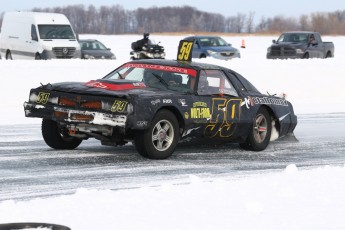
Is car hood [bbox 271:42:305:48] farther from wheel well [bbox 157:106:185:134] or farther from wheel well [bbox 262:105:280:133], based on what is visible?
wheel well [bbox 157:106:185:134]

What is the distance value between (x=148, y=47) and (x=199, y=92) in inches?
961

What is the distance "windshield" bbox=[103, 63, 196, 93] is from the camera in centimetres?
1086

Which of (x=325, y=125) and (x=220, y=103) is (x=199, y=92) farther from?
(x=325, y=125)

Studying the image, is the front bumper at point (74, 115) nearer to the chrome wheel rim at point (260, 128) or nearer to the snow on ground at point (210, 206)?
the snow on ground at point (210, 206)

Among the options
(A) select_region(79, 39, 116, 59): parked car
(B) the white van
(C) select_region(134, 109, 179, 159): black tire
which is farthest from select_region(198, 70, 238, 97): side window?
(A) select_region(79, 39, 116, 59): parked car

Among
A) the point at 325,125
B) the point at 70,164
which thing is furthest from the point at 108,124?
the point at 325,125

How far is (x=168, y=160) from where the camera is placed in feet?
33.9

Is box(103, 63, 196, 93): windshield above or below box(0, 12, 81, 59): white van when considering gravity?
above

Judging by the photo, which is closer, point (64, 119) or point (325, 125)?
point (64, 119)

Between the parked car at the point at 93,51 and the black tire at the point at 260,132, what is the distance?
22.1 m

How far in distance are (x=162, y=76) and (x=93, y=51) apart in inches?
920

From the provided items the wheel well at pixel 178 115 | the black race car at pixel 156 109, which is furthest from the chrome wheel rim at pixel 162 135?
the wheel well at pixel 178 115

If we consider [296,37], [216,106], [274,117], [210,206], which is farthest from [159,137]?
[296,37]

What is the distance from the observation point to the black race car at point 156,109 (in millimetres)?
9891
